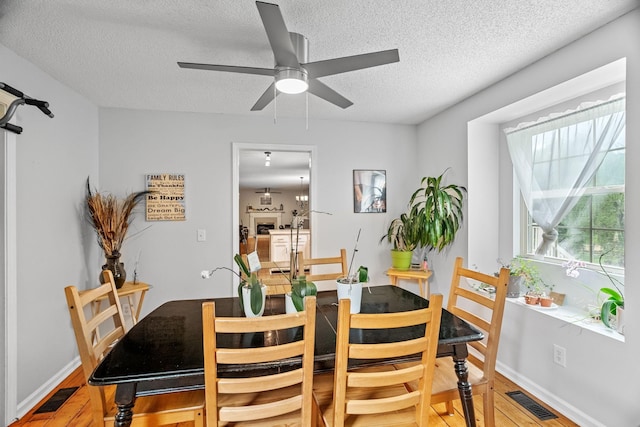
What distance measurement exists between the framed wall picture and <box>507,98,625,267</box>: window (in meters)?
1.41

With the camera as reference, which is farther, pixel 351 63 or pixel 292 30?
pixel 292 30

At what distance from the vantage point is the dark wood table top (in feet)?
4.09

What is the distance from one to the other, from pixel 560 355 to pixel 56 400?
344 centimetres

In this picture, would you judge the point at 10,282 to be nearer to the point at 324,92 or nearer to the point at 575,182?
the point at 324,92

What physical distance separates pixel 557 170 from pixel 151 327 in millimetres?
2863

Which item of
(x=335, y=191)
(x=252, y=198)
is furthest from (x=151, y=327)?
(x=252, y=198)

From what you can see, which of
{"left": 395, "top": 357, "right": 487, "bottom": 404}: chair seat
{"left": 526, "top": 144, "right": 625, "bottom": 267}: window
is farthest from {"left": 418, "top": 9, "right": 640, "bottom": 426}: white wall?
{"left": 395, "top": 357, "right": 487, "bottom": 404}: chair seat

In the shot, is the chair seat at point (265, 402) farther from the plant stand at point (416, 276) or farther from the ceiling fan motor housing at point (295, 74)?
the plant stand at point (416, 276)

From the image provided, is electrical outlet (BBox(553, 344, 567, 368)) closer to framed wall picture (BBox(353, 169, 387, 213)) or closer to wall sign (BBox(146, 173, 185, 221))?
framed wall picture (BBox(353, 169, 387, 213))

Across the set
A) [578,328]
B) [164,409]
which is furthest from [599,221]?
[164,409]

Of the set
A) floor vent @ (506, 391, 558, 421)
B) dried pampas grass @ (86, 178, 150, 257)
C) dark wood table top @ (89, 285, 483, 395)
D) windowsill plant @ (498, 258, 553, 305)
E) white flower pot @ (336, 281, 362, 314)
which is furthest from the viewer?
dried pampas grass @ (86, 178, 150, 257)

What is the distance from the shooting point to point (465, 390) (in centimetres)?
156

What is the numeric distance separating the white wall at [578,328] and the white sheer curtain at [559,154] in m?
0.32

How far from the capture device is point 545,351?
2275mm
